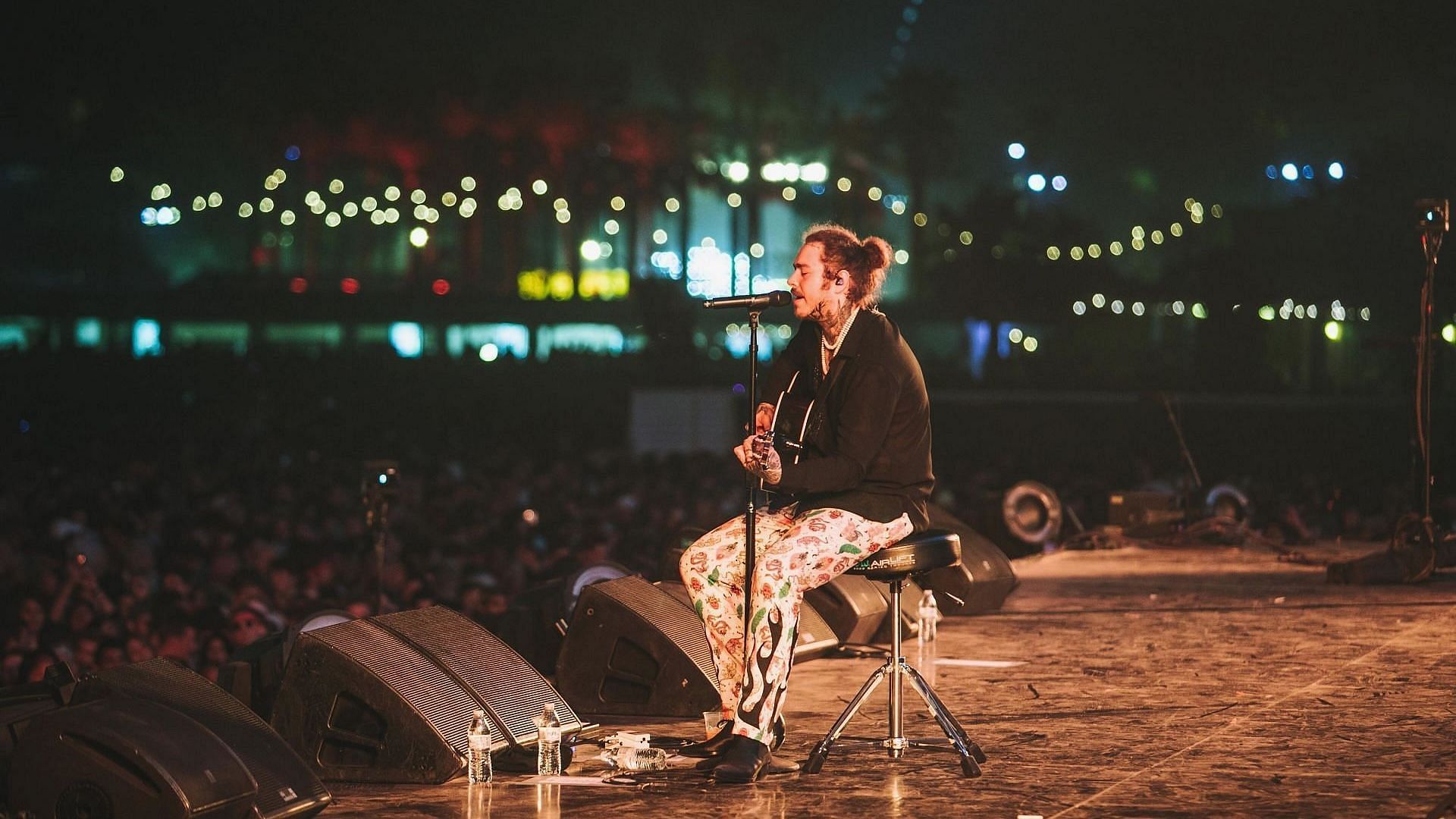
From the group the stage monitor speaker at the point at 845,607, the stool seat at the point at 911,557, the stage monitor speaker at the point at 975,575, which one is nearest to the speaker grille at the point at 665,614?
the stool seat at the point at 911,557

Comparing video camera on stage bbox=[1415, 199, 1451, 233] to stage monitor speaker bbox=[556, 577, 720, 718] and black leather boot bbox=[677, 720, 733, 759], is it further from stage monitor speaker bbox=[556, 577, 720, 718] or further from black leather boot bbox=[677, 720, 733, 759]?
black leather boot bbox=[677, 720, 733, 759]

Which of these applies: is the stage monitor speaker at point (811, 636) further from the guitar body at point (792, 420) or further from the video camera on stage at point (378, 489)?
the video camera on stage at point (378, 489)

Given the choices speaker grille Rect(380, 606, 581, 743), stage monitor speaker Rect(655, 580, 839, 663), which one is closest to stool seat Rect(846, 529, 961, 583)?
speaker grille Rect(380, 606, 581, 743)

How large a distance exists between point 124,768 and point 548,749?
1.32 meters

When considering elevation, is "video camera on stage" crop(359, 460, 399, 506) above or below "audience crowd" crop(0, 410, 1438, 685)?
above

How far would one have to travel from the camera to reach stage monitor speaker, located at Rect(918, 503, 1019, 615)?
24.5 ft

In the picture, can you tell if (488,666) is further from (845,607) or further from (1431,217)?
(1431,217)

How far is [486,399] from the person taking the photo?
39.6 m

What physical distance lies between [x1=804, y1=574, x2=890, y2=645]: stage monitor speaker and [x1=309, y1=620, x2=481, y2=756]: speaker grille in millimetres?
2420

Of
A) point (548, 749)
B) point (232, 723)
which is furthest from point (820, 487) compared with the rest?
point (232, 723)

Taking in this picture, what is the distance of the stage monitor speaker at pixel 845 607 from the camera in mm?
6773

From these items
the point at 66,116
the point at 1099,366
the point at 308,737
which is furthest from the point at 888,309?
the point at 308,737

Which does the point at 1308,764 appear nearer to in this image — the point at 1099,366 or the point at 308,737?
the point at 308,737

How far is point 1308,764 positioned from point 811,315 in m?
1.91
